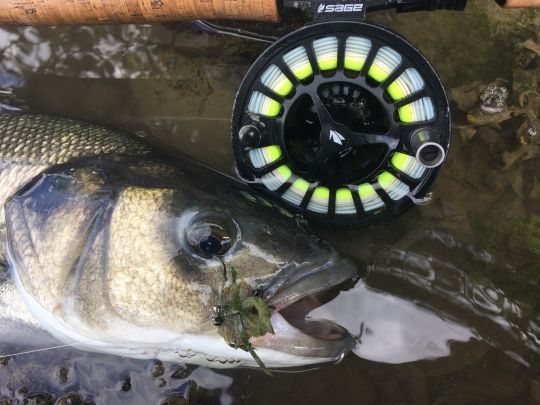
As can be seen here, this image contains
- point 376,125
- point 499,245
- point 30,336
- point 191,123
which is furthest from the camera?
point 191,123

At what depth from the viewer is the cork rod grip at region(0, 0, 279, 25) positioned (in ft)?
7.20

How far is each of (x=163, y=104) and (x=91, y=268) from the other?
1.15 m

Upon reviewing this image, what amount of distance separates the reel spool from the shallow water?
1.30 ft

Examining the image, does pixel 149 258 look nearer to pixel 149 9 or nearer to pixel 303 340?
pixel 303 340

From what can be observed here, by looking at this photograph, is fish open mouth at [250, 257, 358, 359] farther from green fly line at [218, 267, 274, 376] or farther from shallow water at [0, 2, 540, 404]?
shallow water at [0, 2, 540, 404]

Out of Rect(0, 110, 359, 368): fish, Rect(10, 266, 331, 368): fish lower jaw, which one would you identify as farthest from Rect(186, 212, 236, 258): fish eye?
Rect(10, 266, 331, 368): fish lower jaw

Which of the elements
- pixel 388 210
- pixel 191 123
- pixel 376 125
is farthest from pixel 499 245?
pixel 191 123

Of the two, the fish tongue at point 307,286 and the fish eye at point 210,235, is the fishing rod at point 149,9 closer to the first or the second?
the fish eye at point 210,235

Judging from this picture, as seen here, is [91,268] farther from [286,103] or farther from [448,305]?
[448,305]

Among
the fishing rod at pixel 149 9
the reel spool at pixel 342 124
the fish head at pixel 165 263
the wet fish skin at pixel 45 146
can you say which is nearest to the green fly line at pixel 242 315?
the fish head at pixel 165 263

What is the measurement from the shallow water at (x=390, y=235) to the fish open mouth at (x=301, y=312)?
275 millimetres

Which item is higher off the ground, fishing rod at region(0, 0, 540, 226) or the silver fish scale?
fishing rod at region(0, 0, 540, 226)

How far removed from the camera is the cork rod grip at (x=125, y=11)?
86.4 inches

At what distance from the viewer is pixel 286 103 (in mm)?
2164
